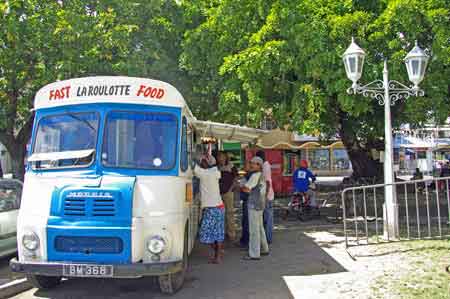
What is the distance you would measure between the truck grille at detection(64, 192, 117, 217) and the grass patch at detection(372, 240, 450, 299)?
11.9 ft

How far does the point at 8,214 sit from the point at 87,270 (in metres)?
3.54

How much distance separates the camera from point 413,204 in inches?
530

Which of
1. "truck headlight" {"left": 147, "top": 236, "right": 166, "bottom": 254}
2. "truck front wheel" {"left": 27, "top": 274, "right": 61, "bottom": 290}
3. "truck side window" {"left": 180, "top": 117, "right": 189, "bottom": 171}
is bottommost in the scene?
"truck front wheel" {"left": 27, "top": 274, "right": 61, "bottom": 290}

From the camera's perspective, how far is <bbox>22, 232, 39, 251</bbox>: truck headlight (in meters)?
5.95

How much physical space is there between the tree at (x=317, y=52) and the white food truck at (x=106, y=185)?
4.99m

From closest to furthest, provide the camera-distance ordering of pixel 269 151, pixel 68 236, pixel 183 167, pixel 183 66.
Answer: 1. pixel 68 236
2. pixel 183 167
3. pixel 183 66
4. pixel 269 151

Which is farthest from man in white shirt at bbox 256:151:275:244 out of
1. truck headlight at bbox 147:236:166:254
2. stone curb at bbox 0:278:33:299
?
stone curb at bbox 0:278:33:299

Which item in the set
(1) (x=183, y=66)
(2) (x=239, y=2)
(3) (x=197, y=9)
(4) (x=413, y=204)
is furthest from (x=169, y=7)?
(4) (x=413, y=204)

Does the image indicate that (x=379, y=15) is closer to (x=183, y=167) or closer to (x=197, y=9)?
(x=197, y=9)

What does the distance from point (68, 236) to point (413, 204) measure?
10.6 meters

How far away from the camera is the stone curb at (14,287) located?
264 inches

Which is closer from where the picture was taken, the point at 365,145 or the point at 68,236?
the point at 68,236

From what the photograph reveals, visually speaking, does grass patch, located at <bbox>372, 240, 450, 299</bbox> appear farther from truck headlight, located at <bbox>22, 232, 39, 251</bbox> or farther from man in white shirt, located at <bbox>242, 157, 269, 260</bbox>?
truck headlight, located at <bbox>22, 232, 39, 251</bbox>

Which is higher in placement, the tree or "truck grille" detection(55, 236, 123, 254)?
the tree
